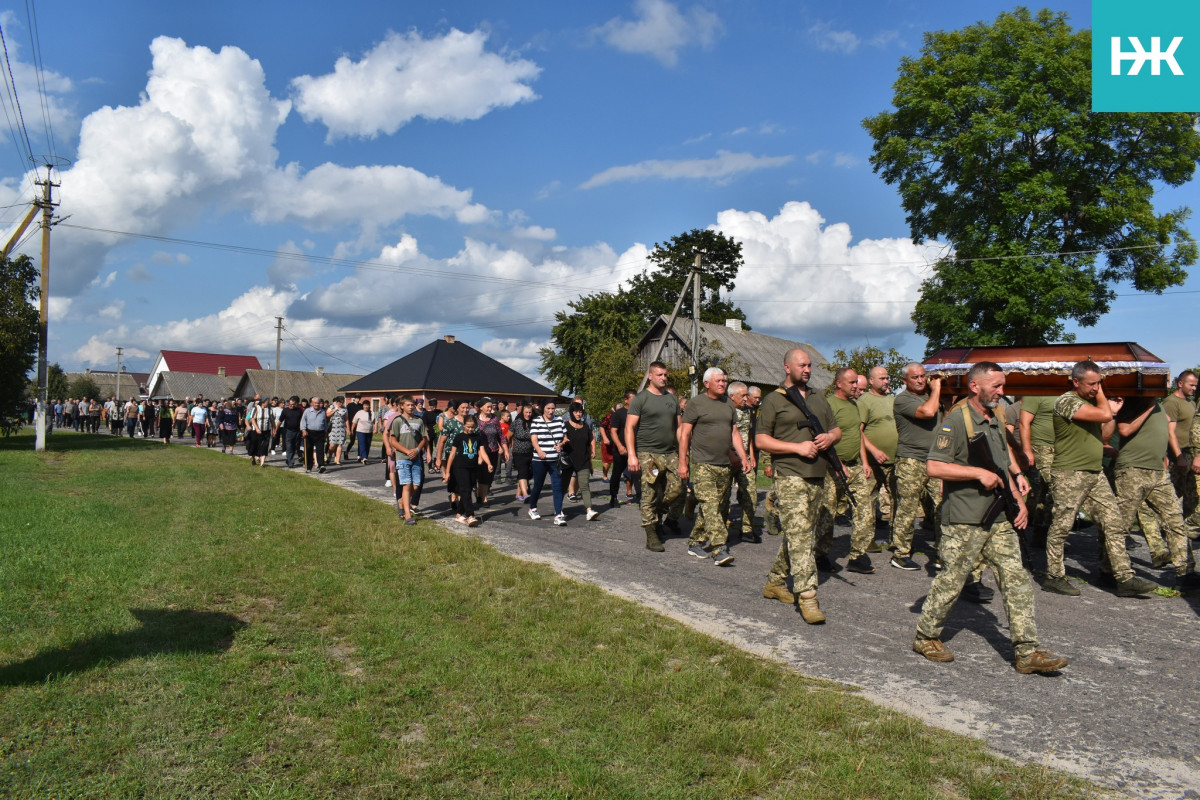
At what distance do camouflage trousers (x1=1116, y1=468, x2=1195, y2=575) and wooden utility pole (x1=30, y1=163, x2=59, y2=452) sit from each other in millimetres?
28847

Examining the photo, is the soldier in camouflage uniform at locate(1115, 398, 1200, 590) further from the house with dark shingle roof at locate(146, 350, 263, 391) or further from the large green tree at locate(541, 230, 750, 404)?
the house with dark shingle roof at locate(146, 350, 263, 391)

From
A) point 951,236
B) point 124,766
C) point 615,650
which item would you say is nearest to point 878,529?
point 615,650

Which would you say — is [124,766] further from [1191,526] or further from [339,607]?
[1191,526]

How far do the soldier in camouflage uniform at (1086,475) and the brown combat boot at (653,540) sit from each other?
3.94 metres

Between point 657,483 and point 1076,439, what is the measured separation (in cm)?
426

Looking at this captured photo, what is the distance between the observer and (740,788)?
10.8ft

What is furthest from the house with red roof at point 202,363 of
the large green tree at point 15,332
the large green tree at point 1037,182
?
the large green tree at point 1037,182

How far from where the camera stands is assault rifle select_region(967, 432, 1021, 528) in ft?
16.2

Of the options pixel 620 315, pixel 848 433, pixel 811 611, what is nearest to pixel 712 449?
pixel 848 433

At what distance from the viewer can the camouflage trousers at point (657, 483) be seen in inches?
352

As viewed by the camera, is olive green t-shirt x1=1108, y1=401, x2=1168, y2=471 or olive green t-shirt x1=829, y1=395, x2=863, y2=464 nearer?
olive green t-shirt x1=1108, y1=401, x2=1168, y2=471

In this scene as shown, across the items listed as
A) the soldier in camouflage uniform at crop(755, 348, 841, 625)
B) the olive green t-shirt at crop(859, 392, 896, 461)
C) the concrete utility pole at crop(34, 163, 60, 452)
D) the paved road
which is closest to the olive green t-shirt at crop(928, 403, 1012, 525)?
the paved road

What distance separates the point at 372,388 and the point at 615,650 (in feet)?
166

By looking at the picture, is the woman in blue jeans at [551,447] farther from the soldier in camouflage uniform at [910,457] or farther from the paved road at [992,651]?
the soldier in camouflage uniform at [910,457]
